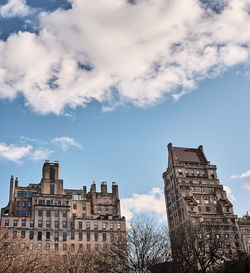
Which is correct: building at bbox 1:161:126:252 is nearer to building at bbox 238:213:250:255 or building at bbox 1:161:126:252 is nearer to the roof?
the roof

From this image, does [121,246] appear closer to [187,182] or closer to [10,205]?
[10,205]

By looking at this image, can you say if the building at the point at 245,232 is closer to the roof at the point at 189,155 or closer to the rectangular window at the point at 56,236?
the roof at the point at 189,155

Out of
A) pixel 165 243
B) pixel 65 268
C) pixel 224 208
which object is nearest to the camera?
pixel 165 243

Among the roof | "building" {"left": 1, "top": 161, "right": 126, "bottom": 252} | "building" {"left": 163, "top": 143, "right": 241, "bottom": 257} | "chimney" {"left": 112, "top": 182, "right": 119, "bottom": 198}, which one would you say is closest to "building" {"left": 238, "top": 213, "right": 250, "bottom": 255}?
"building" {"left": 163, "top": 143, "right": 241, "bottom": 257}

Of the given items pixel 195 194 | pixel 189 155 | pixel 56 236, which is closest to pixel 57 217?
pixel 56 236

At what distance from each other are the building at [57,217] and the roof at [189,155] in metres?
30.0

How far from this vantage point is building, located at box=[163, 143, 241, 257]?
120750 mm

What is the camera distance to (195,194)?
129 metres

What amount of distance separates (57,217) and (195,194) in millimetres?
47102

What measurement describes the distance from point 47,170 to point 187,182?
47.8m

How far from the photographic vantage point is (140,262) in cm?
6041

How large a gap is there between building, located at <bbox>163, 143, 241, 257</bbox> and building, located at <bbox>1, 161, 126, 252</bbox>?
2039 centimetres

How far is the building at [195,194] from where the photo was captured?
121m

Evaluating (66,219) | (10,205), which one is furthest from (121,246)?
(10,205)
